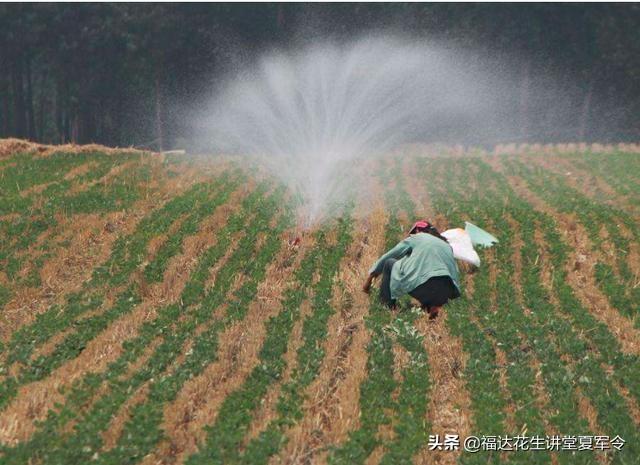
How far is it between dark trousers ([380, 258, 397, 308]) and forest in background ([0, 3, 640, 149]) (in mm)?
35501

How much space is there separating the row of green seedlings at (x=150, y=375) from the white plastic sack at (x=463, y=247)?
3044mm

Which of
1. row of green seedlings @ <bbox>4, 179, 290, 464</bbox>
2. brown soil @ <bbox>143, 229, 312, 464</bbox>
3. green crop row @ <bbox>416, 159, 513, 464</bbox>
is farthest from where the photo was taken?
green crop row @ <bbox>416, 159, 513, 464</bbox>

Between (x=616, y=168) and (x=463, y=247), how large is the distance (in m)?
11.5

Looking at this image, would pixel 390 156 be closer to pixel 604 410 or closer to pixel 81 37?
pixel 604 410

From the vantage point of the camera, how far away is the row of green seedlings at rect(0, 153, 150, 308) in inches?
474

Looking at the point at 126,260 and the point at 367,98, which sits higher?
the point at 367,98

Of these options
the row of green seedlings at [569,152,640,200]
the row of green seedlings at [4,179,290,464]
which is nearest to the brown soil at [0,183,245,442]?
the row of green seedlings at [4,179,290,464]

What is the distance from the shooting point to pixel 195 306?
9922mm

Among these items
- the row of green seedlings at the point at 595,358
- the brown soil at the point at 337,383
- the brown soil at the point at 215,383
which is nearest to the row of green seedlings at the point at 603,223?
the row of green seedlings at the point at 595,358

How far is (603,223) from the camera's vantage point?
586 inches

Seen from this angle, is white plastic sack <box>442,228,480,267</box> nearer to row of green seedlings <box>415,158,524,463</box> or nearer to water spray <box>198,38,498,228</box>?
row of green seedlings <box>415,158,524,463</box>

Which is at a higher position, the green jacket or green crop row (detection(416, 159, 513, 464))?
the green jacket

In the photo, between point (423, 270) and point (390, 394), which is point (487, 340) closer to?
point (423, 270)

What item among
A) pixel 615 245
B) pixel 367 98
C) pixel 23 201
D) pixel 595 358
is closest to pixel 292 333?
pixel 595 358
